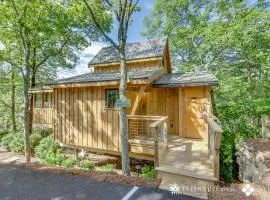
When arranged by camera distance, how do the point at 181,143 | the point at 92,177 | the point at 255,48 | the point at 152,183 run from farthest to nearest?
the point at 255,48 < the point at 181,143 < the point at 92,177 < the point at 152,183

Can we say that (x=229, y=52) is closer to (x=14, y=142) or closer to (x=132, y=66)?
(x=132, y=66)

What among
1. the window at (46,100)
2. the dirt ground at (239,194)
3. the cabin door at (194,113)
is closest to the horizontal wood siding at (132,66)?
the cabin door at (194,113)

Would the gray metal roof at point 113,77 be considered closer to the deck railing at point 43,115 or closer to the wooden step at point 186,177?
the wooden step at point 186,177

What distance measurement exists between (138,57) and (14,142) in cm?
1051

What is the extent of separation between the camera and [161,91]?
10.5 metres

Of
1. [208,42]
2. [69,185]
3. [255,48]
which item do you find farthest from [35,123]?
[255,48]

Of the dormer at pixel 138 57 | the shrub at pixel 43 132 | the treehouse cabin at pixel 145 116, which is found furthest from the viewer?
the shrub at pixel 43 132

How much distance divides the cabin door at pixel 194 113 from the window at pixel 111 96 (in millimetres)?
3574

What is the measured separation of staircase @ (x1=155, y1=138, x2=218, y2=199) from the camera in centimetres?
453

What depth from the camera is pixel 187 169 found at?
18.7 feet

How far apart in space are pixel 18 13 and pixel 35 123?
410 inches

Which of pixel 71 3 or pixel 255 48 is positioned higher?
pixel 71 3

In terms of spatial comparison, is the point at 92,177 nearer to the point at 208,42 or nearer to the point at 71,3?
the point at 71,3

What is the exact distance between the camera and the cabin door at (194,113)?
9.19 metres
